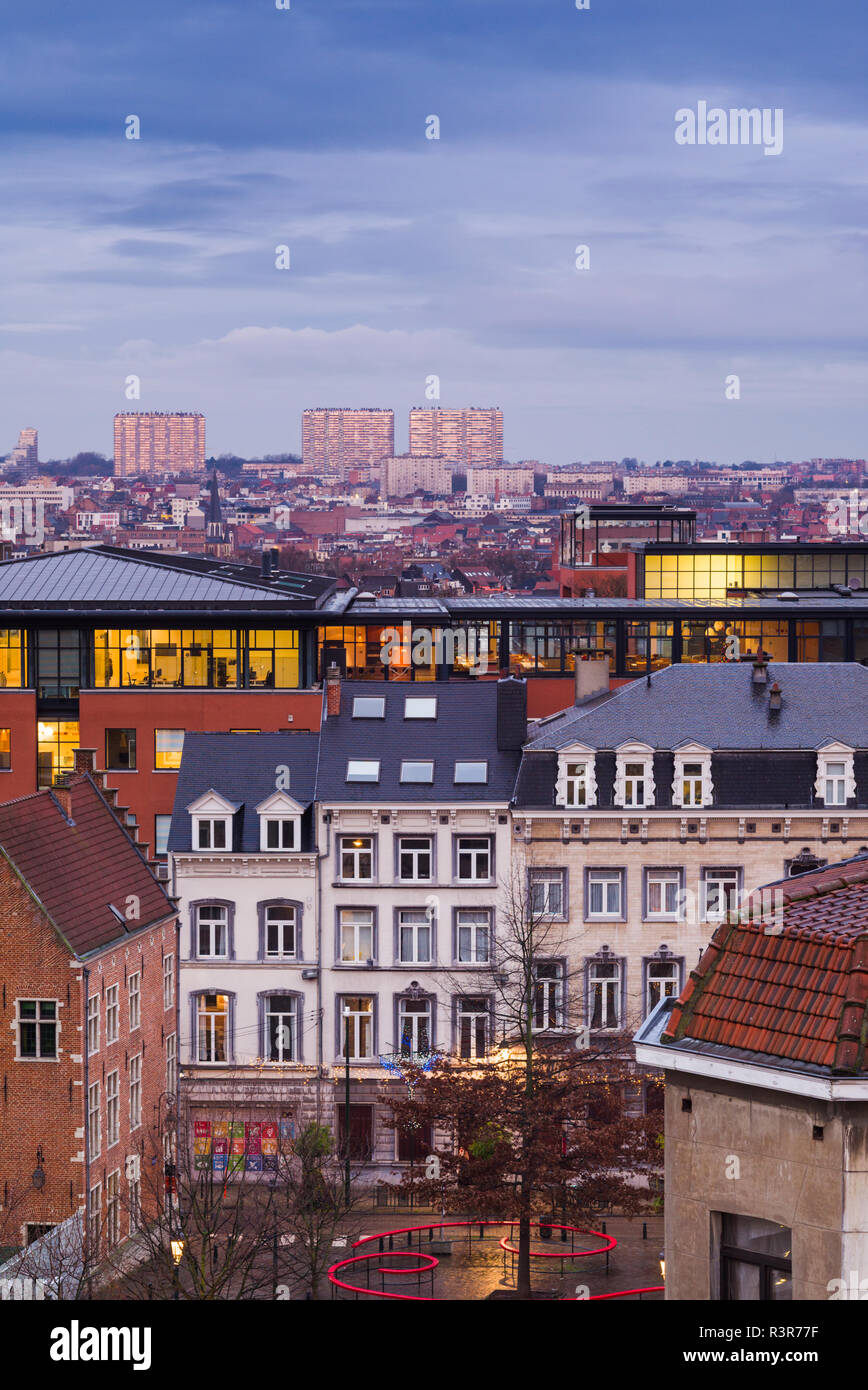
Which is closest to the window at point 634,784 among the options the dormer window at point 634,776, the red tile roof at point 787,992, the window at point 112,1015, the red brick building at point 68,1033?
the dormer window at point 634,776

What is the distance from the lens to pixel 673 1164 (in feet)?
56.7

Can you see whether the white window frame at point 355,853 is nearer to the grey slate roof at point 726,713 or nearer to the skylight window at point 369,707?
the skylight window at point 369,707

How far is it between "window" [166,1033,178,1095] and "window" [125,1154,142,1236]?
5.63 meters

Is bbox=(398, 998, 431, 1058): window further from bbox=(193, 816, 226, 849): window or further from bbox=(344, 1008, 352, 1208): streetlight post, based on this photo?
bbox=(193, 816, 226, 849): window

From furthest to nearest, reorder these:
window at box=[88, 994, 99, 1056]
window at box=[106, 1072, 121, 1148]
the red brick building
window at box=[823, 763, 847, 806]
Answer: window at box=[823, 763, 847, 806] < window at box=[106, 1072, 121, 1148] < window at box=[88, 994, 99, 1056] < the red brick building

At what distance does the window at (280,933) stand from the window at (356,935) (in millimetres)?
1698

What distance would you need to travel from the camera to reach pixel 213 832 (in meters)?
63.4

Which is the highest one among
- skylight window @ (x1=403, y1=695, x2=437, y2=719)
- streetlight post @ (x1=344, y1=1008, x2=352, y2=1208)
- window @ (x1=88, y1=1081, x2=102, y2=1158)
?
skylight window @ (x1=403, y1=695, x2=437, y2=719)

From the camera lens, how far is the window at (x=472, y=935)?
2514 inches

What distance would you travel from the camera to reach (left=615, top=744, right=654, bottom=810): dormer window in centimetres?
6306

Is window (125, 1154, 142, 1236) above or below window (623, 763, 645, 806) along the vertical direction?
below

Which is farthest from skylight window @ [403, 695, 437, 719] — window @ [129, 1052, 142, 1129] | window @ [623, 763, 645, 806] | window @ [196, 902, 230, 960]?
window @ [129, 1052, 142, 1129]
